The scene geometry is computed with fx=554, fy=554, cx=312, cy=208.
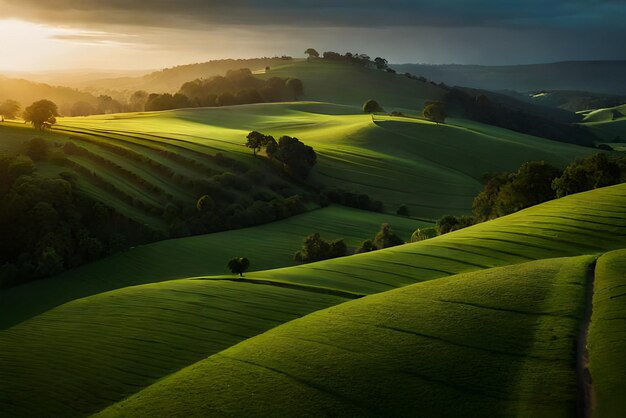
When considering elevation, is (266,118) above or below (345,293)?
above

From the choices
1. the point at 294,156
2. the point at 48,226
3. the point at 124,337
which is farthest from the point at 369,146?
the point at 124,337

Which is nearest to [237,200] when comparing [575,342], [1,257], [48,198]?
[48,198]

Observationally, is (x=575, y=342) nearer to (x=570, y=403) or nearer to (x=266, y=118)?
(x=570, y=403)

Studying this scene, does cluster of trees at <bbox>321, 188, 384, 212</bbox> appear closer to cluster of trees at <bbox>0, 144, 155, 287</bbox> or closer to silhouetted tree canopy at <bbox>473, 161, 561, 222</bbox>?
silhouetted tree canopy at <bbox>473, 161, 561, 222</bbox>

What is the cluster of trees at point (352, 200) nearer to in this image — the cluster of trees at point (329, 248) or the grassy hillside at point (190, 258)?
the grassy hillside at point (190, 258)

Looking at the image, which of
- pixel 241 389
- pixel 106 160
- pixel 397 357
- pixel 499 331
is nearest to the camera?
pixel 241 389

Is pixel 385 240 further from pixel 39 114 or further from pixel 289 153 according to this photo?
pixel 39 114
